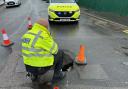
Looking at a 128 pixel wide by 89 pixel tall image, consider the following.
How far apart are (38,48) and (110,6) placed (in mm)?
17030

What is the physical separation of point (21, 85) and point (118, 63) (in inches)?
133

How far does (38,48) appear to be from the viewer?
523 centimetres

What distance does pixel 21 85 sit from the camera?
6094mm

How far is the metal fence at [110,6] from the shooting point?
1883cm

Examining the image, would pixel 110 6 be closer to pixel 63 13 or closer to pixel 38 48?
pixel 63 13

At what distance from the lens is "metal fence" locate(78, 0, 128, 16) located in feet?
Result: 61.8

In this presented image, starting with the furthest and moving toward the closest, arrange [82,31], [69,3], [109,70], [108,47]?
[69,3] < [82,31] < [108,47] < [109,70]

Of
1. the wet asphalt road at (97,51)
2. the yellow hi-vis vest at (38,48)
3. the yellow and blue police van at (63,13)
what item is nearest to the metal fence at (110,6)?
the yellow and blue police van at (63,13)

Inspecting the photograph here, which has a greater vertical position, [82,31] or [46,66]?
[46,66]

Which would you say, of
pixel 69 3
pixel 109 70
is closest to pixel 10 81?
pixel 109 70

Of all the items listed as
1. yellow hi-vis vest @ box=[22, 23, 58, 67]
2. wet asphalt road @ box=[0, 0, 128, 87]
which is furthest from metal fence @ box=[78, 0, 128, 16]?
yellow hi-vis vest @ box=[22, 23, 58, 67]

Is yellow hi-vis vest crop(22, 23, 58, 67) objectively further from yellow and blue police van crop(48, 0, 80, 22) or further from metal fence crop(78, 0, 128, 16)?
metal fence crop(78, 0, 128, 16)

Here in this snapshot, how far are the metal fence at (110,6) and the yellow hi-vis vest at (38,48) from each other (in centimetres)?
1422

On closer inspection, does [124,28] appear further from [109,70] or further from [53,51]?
[53,51]
